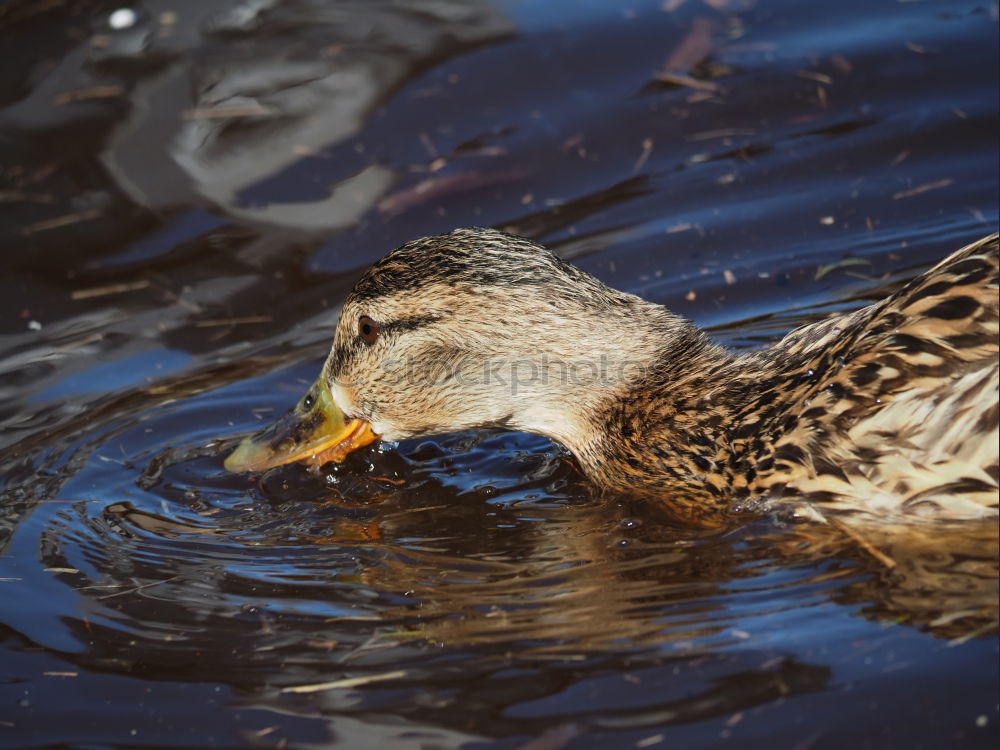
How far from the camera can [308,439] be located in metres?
6.25

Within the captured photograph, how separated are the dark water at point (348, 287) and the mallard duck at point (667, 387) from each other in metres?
0.19

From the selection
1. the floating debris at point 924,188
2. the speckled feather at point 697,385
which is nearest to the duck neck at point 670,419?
the speckled feather at point 697,385

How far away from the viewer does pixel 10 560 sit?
5.60m

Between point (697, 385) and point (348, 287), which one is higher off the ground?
point (697, 385)

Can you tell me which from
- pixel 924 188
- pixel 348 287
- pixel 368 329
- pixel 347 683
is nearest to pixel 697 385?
pixel 368 329

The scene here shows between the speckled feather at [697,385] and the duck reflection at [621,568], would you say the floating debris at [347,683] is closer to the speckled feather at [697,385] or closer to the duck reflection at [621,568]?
the duck reflection at [621,568]

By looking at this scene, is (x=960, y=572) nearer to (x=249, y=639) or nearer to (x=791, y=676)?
(x=791, y=676)

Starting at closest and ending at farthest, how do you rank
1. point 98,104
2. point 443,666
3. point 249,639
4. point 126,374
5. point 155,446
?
1. point 443,666
2. point 249,639
3. point 155,446
4. point 126,374
5. point 98,104

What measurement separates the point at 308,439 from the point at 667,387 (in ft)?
5.56

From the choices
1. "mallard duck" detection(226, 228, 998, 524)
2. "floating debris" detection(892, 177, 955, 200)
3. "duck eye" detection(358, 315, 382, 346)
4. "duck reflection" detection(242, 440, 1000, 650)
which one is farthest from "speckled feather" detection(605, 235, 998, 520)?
"floating debris" detection(892, 177, 955, 200)

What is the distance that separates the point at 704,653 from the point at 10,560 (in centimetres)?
298

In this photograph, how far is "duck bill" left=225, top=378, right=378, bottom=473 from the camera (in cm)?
621

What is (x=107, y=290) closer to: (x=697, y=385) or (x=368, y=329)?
(x=368, y=329)

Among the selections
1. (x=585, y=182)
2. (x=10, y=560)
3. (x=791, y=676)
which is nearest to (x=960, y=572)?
(x=791, y=676)
